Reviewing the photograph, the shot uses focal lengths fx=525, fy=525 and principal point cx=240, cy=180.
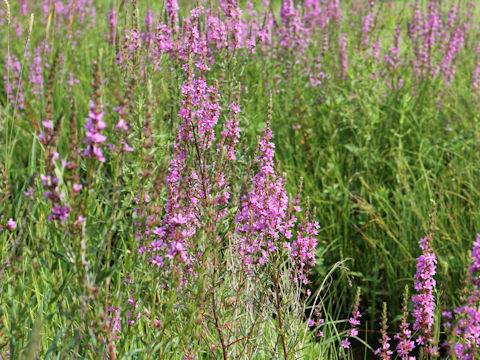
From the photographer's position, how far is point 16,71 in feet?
16.9

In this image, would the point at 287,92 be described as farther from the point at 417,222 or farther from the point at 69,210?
the point at 69,210

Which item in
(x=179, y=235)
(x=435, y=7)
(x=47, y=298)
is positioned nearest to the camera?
(x=179, y=235)

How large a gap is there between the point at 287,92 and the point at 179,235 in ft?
11.0

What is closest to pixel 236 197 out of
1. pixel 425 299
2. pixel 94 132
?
pixel 425 299

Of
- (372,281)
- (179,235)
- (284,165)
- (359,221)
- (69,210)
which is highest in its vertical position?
(69,210)

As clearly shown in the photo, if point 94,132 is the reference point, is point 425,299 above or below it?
below

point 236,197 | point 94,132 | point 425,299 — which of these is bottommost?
point 425,299

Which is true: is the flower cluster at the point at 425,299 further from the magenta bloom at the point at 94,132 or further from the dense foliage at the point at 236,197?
the magenta bloom at the point at 94,132

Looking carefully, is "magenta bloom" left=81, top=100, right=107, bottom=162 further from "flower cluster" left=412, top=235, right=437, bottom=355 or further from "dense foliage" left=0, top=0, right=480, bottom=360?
"flower cluster" left=412, top=235, right=437, bottom=355

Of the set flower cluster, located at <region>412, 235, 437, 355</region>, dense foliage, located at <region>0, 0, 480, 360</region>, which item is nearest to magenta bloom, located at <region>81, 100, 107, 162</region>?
dense foliage, located at <region>0, 0, 480, 360</region>

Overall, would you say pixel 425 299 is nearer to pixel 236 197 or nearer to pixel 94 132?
pixel 236 197

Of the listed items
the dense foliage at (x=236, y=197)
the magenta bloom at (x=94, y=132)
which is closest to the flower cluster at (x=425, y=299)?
the dense foliage at (x=236, y=197)

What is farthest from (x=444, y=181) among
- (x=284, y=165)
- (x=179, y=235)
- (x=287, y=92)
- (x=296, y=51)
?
(x=179, y=235)

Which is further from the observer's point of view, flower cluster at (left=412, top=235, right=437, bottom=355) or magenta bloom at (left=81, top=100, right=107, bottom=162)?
flower cluster at (left=412, top=235, right=437, bottom=355)
